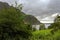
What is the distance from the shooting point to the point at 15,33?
22500 millimetres

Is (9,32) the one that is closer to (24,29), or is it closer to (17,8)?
(24,29)

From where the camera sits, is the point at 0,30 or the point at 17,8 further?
the point at 17,8

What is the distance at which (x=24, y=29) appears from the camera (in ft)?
76.2

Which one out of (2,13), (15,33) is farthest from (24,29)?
(2,13)

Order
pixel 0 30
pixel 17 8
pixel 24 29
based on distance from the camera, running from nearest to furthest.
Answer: pixel 0 30, pixel 24 29, pixel 17 8

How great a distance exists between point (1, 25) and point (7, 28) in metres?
Result: 0.60

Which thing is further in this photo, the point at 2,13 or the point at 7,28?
the point at 2,13

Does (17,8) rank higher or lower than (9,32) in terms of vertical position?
higher

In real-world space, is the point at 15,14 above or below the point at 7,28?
above

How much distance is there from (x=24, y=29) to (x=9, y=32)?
68.2 inches

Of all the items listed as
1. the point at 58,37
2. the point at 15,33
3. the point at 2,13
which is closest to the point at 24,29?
the point at 15,33

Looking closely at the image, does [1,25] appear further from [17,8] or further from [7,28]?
[17,8]

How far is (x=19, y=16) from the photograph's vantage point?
24.2m

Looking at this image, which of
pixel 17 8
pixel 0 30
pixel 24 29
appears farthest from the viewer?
pixel 17 8
